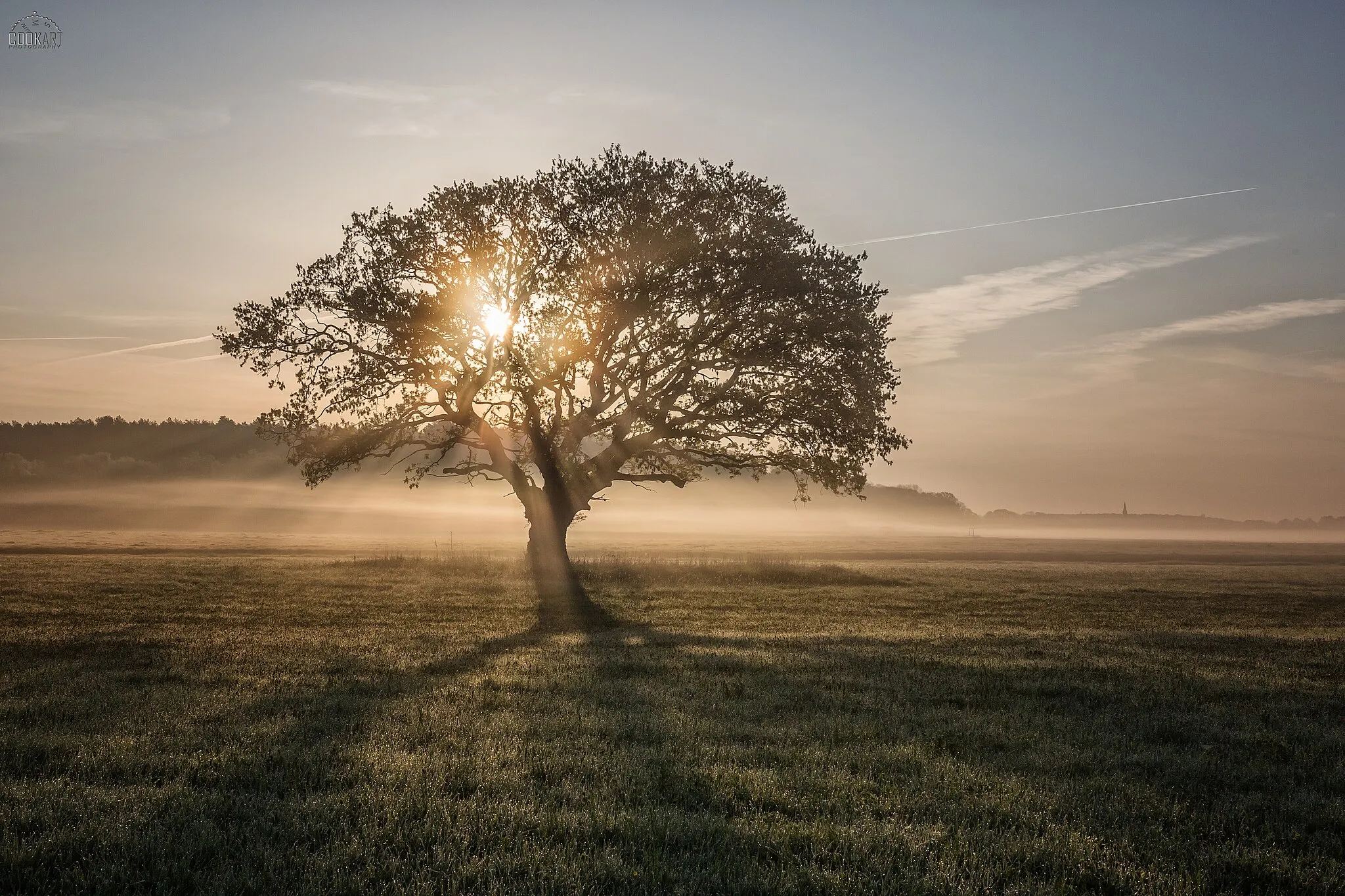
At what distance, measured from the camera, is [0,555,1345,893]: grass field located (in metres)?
6.22

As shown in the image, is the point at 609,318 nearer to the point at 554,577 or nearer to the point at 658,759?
the point at 554,577

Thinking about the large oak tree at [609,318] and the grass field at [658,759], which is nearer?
the grass field at [658,759]

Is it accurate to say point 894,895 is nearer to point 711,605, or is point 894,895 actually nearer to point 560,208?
point 711,605

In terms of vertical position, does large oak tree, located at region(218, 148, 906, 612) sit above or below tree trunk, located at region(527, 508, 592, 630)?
above

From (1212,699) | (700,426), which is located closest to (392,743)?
(1212,699)

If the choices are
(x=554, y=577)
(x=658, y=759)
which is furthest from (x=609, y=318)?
(x=658, y=759)

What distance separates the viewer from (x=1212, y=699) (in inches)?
510

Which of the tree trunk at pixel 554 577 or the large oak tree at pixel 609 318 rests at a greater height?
the large oak tree at pixel 609 318

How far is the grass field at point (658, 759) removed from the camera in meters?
6.22

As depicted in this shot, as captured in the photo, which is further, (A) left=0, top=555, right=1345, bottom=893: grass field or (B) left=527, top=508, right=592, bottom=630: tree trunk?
(B) left=527, top=508, right=592, bottom=630: tree trunk

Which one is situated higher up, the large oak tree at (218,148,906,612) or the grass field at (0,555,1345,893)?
the large oak tree at (218,148,906,612)

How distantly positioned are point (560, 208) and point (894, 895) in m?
31.3

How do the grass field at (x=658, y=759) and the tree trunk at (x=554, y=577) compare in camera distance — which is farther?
the tree trunk at (x=554, y=577)

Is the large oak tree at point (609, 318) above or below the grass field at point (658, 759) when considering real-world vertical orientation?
above
